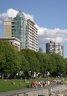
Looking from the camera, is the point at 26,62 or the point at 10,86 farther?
the point at 26,62

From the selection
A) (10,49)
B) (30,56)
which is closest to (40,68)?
(30,56)

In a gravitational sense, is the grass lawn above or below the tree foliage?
below

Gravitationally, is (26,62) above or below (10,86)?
above

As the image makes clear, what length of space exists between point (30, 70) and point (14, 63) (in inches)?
931

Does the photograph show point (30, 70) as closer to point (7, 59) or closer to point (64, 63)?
point (7, 59)

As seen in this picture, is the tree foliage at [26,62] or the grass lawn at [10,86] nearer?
the grass lawn at [10,86]

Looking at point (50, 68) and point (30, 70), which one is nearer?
point (30, 70)

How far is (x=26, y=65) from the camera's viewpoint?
136 meters

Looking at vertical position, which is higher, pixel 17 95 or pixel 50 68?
pixel 50 68

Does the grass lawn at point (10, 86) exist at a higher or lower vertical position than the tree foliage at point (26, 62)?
lower

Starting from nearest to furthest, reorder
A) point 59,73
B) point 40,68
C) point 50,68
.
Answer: point 40,68 < point 50,68 < point 59,73

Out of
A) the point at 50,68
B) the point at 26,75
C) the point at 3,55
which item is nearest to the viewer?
the point at 3,55

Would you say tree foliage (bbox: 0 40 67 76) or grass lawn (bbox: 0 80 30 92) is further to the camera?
tree foliage (bbox: 0 40 67 76)

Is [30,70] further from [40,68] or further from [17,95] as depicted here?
[17,95]
